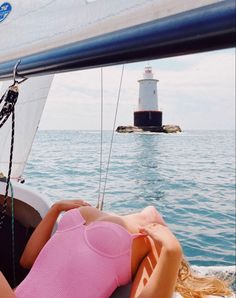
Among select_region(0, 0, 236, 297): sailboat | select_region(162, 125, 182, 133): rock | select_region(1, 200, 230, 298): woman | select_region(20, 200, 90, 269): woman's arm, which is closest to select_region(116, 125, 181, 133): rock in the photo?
select_region(162, 125, 182, 133): rock

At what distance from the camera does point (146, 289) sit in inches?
45.3

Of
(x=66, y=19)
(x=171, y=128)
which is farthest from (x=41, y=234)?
(x=171, y=128)

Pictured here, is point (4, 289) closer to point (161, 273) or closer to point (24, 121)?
point (161, 273)

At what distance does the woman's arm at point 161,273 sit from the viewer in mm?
1152

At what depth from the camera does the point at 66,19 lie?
130 cm

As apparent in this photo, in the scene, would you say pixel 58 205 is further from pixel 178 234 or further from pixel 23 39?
pixel 178 234

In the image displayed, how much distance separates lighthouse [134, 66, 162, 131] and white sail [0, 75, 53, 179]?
30.1 meters

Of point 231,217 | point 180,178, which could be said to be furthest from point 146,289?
point 180,178

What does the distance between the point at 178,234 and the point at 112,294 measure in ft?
17.7

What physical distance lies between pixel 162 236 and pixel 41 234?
0.60 m

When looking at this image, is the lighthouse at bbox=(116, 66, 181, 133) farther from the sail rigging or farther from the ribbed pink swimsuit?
the ribbed pink swimsuit

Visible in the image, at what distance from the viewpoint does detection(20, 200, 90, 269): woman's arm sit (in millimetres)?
1640

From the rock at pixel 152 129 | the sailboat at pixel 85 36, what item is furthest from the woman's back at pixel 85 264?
the rock at pixel 152 129

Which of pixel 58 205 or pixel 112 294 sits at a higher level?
pixel 58 205
